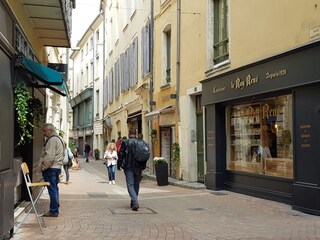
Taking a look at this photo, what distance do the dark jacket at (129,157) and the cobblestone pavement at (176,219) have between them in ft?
2.93

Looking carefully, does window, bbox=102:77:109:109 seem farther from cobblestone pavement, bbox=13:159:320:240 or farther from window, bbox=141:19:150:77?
cobblestone pavement, bbox=13:159:320:240

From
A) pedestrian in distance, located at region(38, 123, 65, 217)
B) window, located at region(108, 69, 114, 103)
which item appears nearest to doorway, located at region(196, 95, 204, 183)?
pedestrian in distance, located at region(38, 123, 65, 217)

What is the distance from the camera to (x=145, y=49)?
2011 centimetres

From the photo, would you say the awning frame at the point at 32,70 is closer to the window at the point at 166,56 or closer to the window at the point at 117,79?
the window at the point at 166,56

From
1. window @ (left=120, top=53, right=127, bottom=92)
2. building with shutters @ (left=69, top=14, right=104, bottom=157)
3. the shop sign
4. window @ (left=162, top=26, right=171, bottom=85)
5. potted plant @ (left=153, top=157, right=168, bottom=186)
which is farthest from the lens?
building with shutters @ (left=69, top=14, right=104, bottom=157)

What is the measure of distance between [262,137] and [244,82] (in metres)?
1.41

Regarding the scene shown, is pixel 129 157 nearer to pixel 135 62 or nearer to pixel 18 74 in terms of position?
pixel 18 74

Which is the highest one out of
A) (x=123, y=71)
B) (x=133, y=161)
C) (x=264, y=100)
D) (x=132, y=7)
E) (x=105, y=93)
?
(x=132, y=7)

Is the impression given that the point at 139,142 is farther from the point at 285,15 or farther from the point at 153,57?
the point at 153,57

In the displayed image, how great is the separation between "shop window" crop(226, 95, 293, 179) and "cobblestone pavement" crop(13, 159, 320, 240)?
0.85 meters

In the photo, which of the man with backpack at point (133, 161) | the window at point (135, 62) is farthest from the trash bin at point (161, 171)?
the window at point (135, 62)

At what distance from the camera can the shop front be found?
854 cm

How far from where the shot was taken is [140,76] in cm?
2205

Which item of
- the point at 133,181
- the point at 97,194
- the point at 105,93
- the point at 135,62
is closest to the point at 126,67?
the point at 135,62
